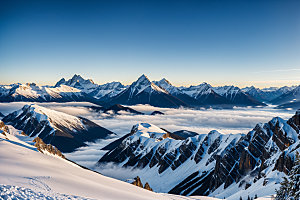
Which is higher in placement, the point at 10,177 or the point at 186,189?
the point at 10,177

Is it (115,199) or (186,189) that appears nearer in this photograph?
(115,199)

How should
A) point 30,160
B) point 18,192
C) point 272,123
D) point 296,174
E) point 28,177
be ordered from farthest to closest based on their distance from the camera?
point 272,123 < point 30,160 < point 28,177 < point 296,174 < point 18,192

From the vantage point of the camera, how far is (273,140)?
5723 inches

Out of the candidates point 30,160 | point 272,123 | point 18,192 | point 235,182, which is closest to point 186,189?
point 235,182

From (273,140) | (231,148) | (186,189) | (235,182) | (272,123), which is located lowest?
(186,189)

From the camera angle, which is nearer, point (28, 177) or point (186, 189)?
point (28, 177)

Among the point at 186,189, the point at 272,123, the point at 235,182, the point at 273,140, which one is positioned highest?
the point at 272,123

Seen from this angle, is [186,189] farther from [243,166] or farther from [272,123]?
[272,123]

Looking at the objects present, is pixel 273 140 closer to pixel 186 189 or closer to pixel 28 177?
pixel 186 189

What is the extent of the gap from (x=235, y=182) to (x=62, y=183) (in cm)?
14221

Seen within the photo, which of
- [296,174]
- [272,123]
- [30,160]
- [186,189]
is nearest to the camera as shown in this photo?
[296,174]

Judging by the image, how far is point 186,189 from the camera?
175750 mm

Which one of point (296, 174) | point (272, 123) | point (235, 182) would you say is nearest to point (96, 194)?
point (296, 174)

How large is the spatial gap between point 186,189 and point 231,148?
47945 millimetres
